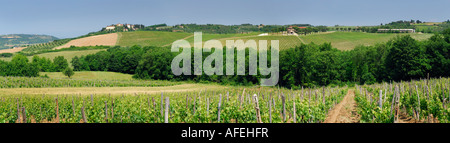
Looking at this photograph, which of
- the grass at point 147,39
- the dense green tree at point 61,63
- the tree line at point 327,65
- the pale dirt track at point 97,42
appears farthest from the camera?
the pale dirt track at point 97,42

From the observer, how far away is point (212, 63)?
59.4m

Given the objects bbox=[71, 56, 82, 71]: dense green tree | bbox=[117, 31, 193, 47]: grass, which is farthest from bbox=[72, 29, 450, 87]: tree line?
bbox=[117, 31, 193, 47]: grass

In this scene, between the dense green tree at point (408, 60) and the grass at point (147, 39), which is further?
the grass at point (147, 39)

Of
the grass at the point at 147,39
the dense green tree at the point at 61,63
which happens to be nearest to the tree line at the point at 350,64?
the dense green tree at the point at 61,63

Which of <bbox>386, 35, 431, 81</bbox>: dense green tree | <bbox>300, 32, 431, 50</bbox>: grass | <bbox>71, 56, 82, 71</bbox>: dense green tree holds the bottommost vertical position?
<bbox>71, 56, 82, 71</bbox>: dense green tree

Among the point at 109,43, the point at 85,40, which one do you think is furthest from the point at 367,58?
the point at 85,40

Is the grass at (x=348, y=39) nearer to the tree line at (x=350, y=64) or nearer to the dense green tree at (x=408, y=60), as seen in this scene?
the tree line at (x=350, y=64)

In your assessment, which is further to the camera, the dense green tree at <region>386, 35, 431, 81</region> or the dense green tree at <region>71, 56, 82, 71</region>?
the dense green tree at <region>71, 56, 82, 71</region>

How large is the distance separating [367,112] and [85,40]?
11755 cm

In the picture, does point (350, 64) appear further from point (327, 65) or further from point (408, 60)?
point (408, 60)

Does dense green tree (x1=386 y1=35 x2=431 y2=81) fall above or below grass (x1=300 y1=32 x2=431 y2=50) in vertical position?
below

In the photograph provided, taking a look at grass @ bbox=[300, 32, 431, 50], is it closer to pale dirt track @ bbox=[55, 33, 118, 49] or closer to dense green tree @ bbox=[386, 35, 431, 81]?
dense green tree @ bbox=[386, 35, 431, 81]

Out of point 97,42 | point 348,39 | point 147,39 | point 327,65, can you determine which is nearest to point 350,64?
point 327,65
